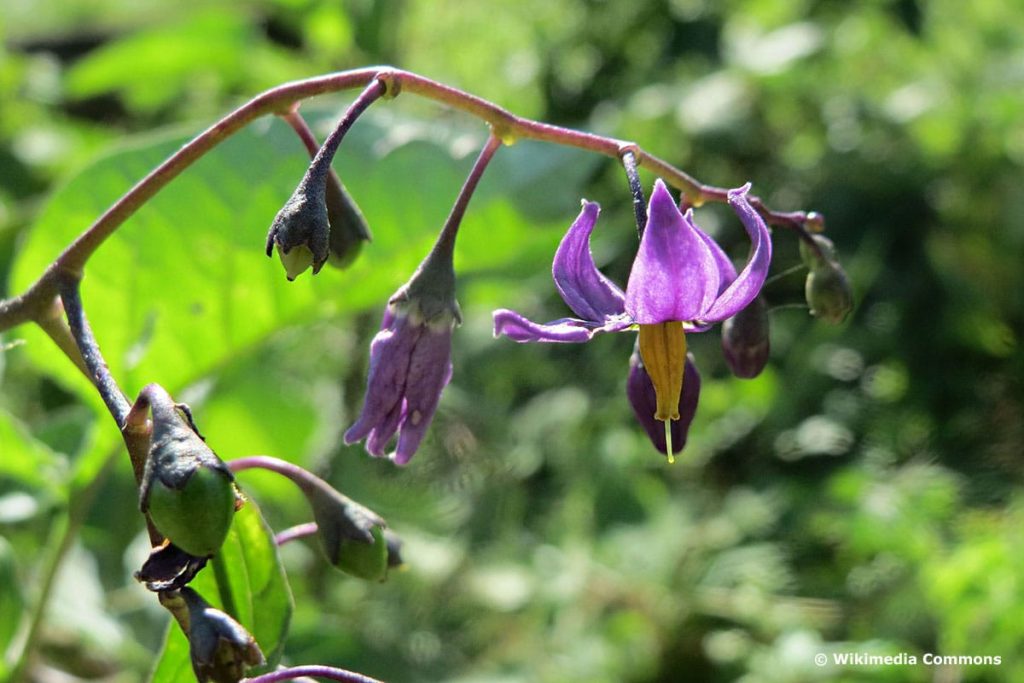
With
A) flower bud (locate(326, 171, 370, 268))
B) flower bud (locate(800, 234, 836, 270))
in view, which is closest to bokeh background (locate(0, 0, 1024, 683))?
flower bud (locate(326, 171, 370, 268))

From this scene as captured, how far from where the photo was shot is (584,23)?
9.23ft

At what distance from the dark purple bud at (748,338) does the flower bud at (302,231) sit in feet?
1.23

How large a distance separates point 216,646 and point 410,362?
0.25m

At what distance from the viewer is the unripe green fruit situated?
2.44 feet

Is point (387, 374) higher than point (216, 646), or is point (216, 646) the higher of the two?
point (387, 374)

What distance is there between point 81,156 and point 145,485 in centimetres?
195

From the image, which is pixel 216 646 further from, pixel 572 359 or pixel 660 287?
pixel 572 359

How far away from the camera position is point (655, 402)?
3.32 ft

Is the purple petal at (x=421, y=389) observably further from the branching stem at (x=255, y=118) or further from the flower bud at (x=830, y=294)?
the flower bud at (x=830, y=294)

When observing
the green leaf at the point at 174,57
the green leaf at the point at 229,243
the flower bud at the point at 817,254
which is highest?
the green leaf at the point at 174,57

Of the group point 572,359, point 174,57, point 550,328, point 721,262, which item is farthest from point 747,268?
point 174,57

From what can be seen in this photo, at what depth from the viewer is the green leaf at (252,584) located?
952 mm

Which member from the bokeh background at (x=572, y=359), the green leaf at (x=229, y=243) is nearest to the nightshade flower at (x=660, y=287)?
the green leaf at (x=229, y=243)

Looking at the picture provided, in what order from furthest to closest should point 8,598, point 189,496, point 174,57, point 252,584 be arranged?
point 174,57 < point 8,598 < point 252,584 < point 189,496
